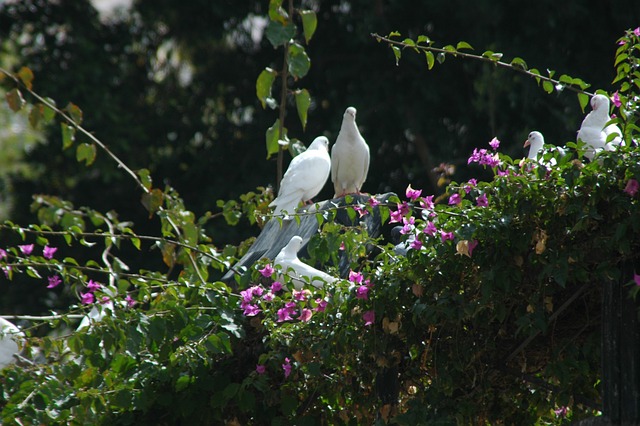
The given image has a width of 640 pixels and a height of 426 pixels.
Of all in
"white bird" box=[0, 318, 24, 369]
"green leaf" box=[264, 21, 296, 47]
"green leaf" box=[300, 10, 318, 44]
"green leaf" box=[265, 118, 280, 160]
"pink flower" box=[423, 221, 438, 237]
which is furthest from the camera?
"green leaf" box=[265, 118, 280, 160]

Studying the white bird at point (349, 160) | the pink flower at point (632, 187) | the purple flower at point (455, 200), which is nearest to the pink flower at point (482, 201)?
the purple flower at point (455, 200)

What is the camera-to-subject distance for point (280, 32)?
4.18 m

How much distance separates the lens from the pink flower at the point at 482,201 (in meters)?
2.51

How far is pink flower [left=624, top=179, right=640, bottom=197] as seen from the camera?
218 cm

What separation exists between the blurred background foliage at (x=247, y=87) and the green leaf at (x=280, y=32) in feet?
13.3

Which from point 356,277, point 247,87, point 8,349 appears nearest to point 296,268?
point 356,277

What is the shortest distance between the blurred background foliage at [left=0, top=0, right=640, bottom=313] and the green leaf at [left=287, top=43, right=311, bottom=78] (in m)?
3.96

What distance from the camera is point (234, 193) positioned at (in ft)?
29.9

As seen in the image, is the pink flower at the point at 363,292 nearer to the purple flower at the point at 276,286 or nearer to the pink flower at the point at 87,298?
the purple flower at the point at 276,286

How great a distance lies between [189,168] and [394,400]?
7305 millimetres

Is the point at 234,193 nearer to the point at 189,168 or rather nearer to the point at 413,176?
the point at 189,168

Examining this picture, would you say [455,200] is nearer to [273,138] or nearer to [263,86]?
[263,86]

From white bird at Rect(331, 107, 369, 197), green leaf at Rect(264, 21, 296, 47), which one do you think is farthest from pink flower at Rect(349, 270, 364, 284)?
white bird at Rect(331, 107, 369, 197)

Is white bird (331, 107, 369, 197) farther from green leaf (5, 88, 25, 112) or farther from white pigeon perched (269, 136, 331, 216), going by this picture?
green leaf (5, 88, 25, 112)
